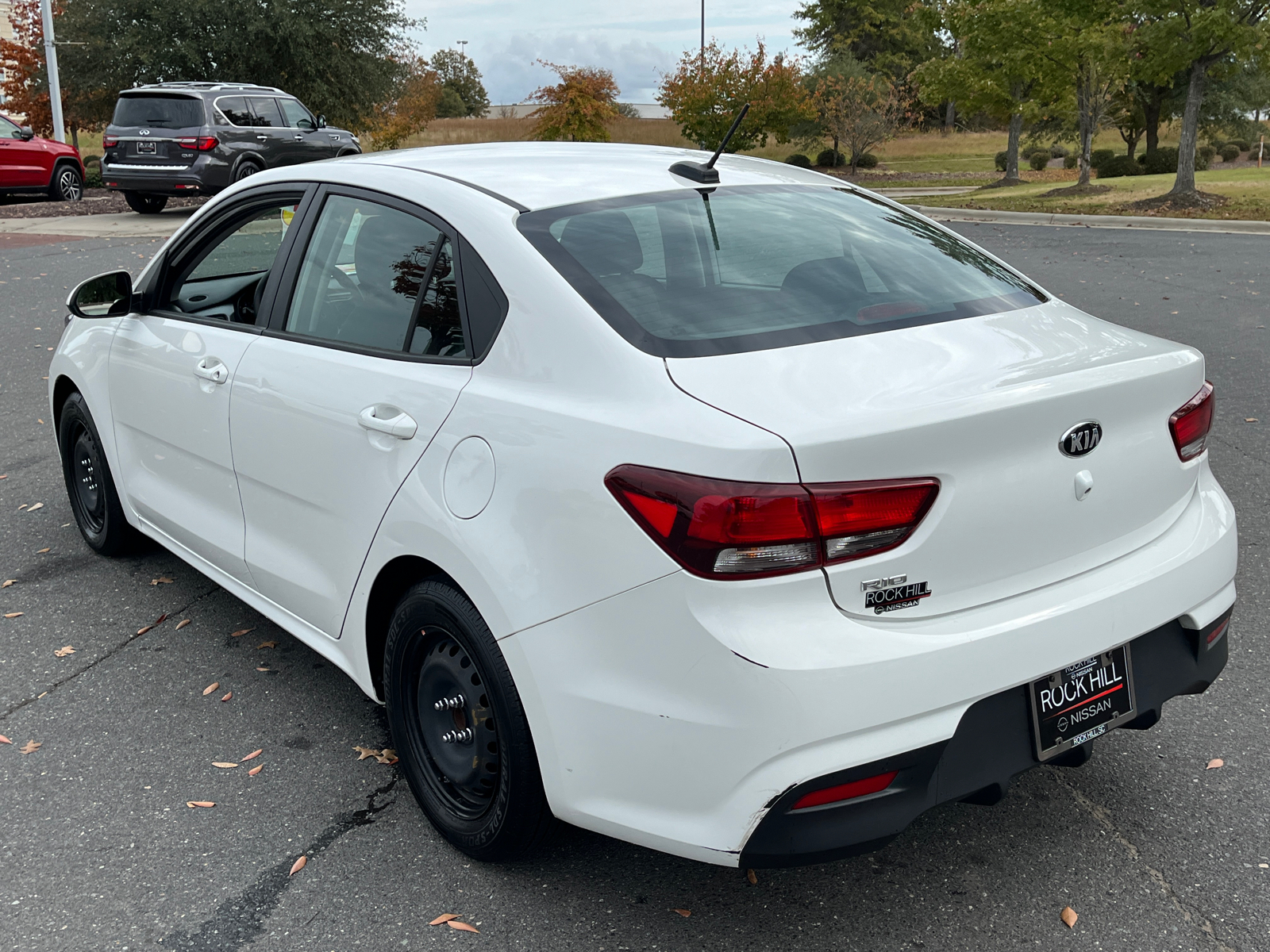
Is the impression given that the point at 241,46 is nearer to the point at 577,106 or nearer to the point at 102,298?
the point at 577,106

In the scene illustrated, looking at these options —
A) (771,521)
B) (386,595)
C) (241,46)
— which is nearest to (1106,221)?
(386,595)

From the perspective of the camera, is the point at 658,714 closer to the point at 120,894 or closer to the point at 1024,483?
the point at 1024,483

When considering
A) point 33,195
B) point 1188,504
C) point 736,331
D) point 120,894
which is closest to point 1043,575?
point 1188,504

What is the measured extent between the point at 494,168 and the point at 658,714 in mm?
1699

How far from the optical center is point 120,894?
111 inches

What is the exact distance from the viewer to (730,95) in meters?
41.9

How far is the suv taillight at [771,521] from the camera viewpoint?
2.14 m

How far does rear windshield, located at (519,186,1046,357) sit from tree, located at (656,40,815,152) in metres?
39.6

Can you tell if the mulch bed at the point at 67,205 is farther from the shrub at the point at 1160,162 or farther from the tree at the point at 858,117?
the shrub at the point at 1160,162

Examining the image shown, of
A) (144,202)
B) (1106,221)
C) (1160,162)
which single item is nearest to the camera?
(1106,221)

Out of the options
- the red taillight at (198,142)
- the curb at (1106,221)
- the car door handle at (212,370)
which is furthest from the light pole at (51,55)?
the car door handle at (212,370)

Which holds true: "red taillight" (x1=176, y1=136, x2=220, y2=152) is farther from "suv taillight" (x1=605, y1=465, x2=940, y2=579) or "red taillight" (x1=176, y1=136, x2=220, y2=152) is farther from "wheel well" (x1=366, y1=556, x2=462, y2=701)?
"suv taillight" (x1=605, y1=465, x2=940, y2=579)

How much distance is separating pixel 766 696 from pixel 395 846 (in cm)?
134

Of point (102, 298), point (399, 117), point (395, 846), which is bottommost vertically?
point (395, 846)
